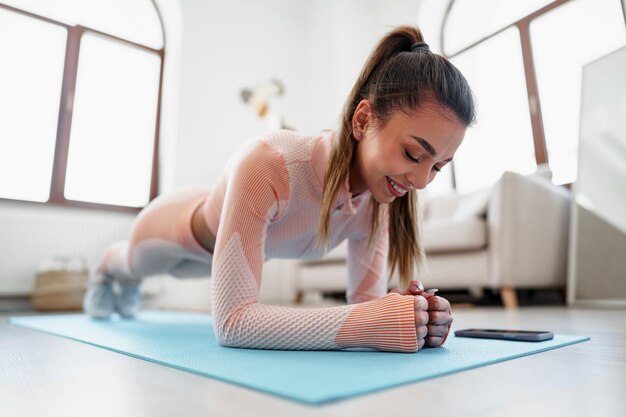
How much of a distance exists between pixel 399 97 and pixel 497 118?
316 cm

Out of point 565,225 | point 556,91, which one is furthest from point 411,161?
point 556,91

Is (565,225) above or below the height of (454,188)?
below

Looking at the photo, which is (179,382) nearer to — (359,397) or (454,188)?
(359,397)

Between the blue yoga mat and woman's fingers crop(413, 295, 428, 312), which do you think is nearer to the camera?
the blue yoga mat

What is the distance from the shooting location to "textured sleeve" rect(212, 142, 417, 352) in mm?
680

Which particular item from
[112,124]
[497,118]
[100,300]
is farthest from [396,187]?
[112,124]

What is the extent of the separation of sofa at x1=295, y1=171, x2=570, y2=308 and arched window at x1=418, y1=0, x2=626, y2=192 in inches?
35.3

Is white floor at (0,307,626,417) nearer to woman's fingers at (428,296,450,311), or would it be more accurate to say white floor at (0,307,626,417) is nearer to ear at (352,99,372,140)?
woman's fingers at (428,296,450,311)

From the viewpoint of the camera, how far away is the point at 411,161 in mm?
790

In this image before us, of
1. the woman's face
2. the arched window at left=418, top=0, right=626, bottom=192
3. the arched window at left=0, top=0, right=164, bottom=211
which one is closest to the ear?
the woman's face

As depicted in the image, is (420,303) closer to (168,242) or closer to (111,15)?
(168,242)

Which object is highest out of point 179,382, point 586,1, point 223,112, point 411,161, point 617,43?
point 586,1

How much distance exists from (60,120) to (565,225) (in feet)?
11.0

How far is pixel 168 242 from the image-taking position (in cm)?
126
